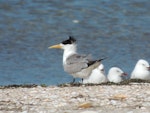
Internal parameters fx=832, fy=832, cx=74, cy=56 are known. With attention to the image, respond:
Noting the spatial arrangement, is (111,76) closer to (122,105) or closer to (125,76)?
(125,76)

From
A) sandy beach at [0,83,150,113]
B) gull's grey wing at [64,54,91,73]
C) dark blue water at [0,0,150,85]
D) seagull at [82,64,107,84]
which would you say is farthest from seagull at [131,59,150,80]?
sandy beach at [0,83,150,113]

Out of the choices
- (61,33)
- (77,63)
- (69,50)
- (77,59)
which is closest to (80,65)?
(77,63)

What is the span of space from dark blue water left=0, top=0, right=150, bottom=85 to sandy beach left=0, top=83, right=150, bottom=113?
146 inches

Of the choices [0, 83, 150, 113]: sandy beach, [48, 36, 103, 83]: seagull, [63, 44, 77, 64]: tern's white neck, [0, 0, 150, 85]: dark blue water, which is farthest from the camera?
[0, 0, 150, 85]: dark blue water

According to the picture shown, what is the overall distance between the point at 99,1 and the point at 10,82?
9.73m

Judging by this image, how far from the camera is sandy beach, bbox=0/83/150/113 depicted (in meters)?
10.4

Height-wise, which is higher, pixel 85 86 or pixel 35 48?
pixel 35 48

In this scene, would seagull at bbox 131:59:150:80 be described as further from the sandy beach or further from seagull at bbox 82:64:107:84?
the sandy beach

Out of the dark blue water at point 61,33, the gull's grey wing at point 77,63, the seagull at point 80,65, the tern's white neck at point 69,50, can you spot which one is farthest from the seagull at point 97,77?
the dark blue water at point 61,33

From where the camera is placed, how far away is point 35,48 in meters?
19.6

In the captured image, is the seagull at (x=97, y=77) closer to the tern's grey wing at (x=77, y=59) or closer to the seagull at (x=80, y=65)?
the seagull at (x=80, y=65)

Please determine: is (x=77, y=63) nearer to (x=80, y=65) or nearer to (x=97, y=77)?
(x=80, y=65)

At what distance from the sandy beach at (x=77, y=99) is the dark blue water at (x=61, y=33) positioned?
3.71m

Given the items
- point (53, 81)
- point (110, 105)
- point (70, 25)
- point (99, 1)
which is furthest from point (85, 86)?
point (99, 1)
